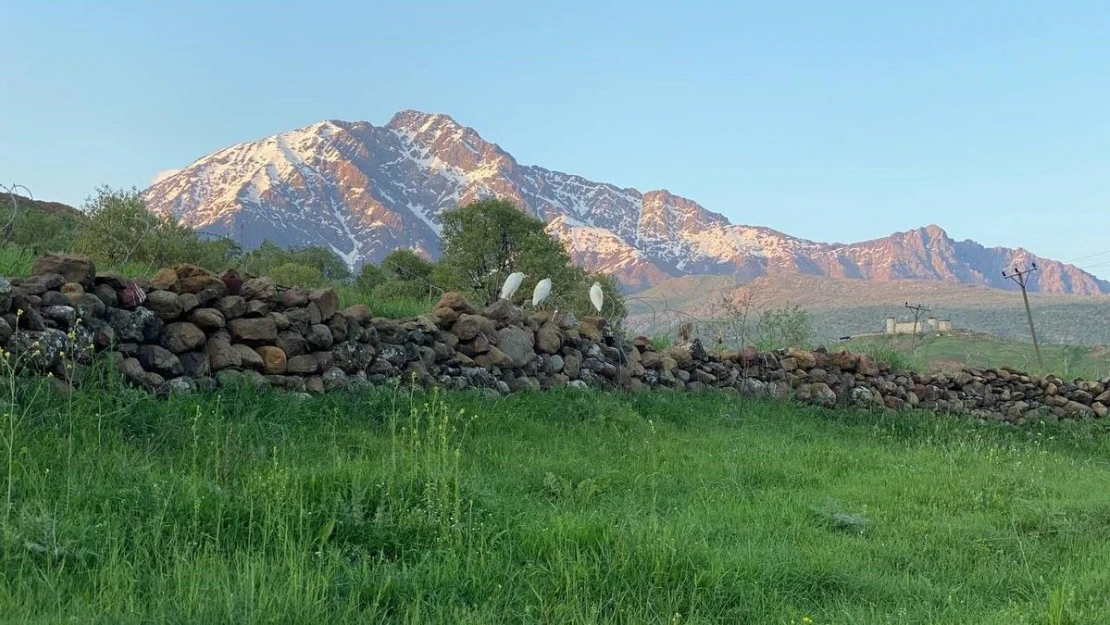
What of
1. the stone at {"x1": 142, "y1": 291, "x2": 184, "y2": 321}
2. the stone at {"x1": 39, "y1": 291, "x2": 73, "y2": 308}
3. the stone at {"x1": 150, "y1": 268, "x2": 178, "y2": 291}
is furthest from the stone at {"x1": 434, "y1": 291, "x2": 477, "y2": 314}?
the stone at {"x1": 39, "y1": 291, "x2": 73, "y2": 308}

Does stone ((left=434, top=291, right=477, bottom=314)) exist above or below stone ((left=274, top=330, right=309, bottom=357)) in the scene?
above

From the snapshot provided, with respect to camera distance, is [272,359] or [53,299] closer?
[53,299]

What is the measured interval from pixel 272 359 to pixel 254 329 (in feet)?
0.96

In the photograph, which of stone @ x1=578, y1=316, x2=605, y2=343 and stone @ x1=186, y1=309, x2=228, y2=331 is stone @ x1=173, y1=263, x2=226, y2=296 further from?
stone @ x1=578, y1=316, x2=605, y2=343

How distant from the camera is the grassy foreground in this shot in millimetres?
3152

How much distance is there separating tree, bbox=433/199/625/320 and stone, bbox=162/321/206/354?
2570 cm

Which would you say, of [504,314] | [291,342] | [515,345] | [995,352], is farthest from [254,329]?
[995,352]

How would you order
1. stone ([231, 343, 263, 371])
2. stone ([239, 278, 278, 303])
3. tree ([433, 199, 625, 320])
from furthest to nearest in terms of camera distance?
1. tree ([433, 199, 625, 320])
2. stone ([239, 278, 278, 303])
3. stone ([231, 343, 263, 371])

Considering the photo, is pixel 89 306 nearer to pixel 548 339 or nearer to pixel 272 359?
pixel 272 359

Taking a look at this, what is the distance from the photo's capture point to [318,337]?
7.07m

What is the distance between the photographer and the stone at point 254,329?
668cm

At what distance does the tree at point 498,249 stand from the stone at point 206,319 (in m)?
25.5

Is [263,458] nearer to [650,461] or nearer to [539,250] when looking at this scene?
[650,461]

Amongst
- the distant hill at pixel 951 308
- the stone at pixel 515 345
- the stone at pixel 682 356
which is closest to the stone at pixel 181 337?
the stone at pixel 515 345
